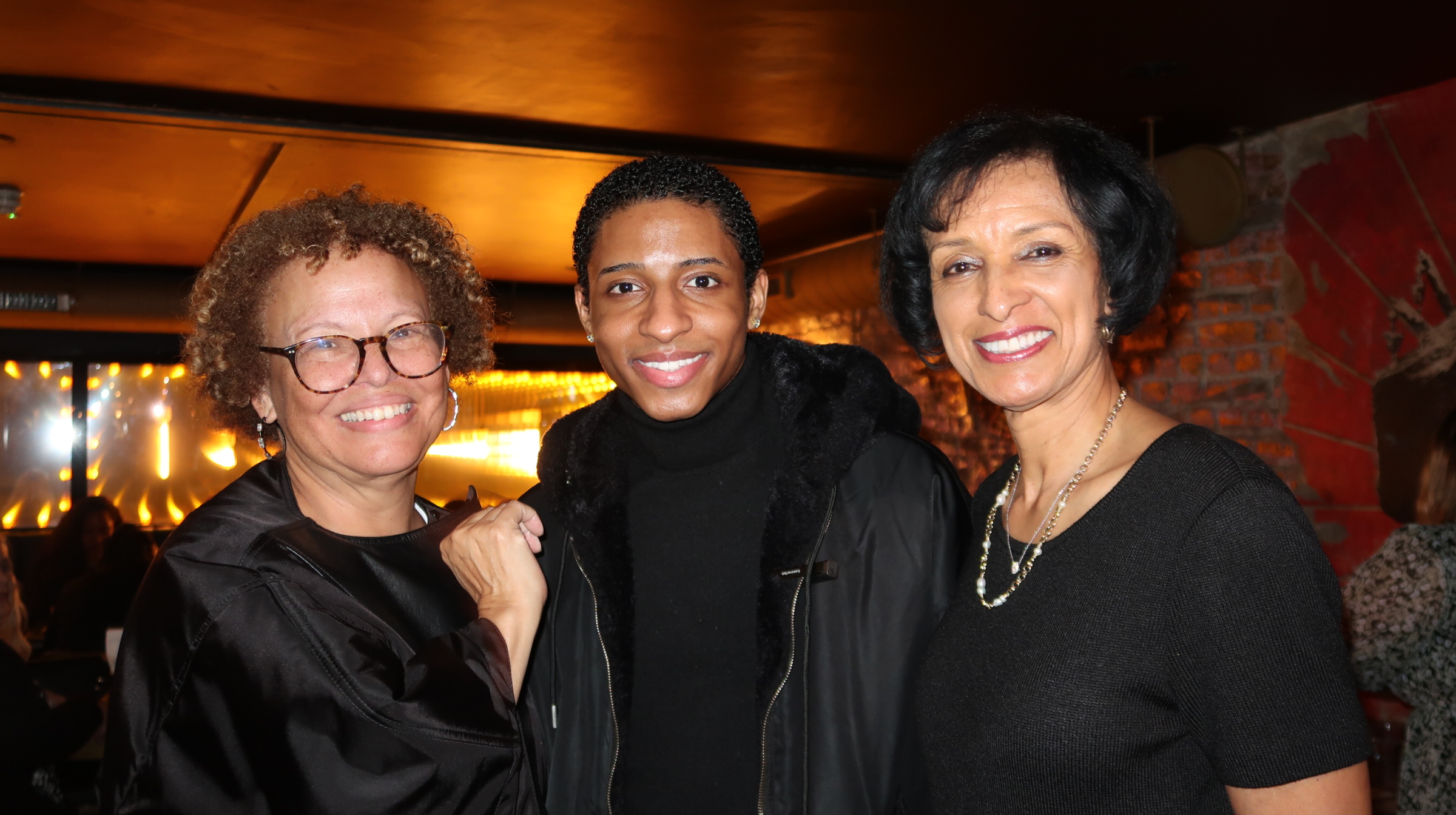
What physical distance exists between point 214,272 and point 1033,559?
54.7 inches

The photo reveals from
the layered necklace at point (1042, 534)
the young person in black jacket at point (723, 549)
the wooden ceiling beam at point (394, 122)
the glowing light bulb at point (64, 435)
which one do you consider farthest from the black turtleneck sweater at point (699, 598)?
the glowing light bulb at point (64, 435)

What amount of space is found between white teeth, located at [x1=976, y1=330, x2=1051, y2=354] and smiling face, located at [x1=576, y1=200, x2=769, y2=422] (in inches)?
22.3

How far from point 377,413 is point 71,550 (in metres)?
5.67

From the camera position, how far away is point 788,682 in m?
1.74

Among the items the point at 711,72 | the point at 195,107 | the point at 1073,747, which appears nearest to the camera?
the point at 1073,747

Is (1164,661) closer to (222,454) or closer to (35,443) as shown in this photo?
(222,454)

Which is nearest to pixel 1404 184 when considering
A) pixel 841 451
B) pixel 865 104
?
pixel 865 104

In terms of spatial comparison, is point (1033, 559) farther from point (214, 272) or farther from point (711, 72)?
point (711, 72)

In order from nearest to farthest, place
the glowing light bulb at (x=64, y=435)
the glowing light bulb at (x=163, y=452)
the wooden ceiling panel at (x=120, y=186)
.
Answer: the wooden ceiling panel at (x=120, y=186)
the glowing light bulb at (x=64, y=435)
the glowing light bulb at (x=163, y=452)

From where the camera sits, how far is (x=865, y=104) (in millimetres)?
4500

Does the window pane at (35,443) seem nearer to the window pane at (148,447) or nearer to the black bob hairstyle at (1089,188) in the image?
the window pane at (148,447)

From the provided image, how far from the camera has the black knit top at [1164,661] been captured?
3.81ft

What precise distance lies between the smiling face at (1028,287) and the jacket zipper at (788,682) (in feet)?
1.45

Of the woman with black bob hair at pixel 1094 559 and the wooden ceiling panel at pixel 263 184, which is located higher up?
the wooden ceiling panel at pixel 263 184
